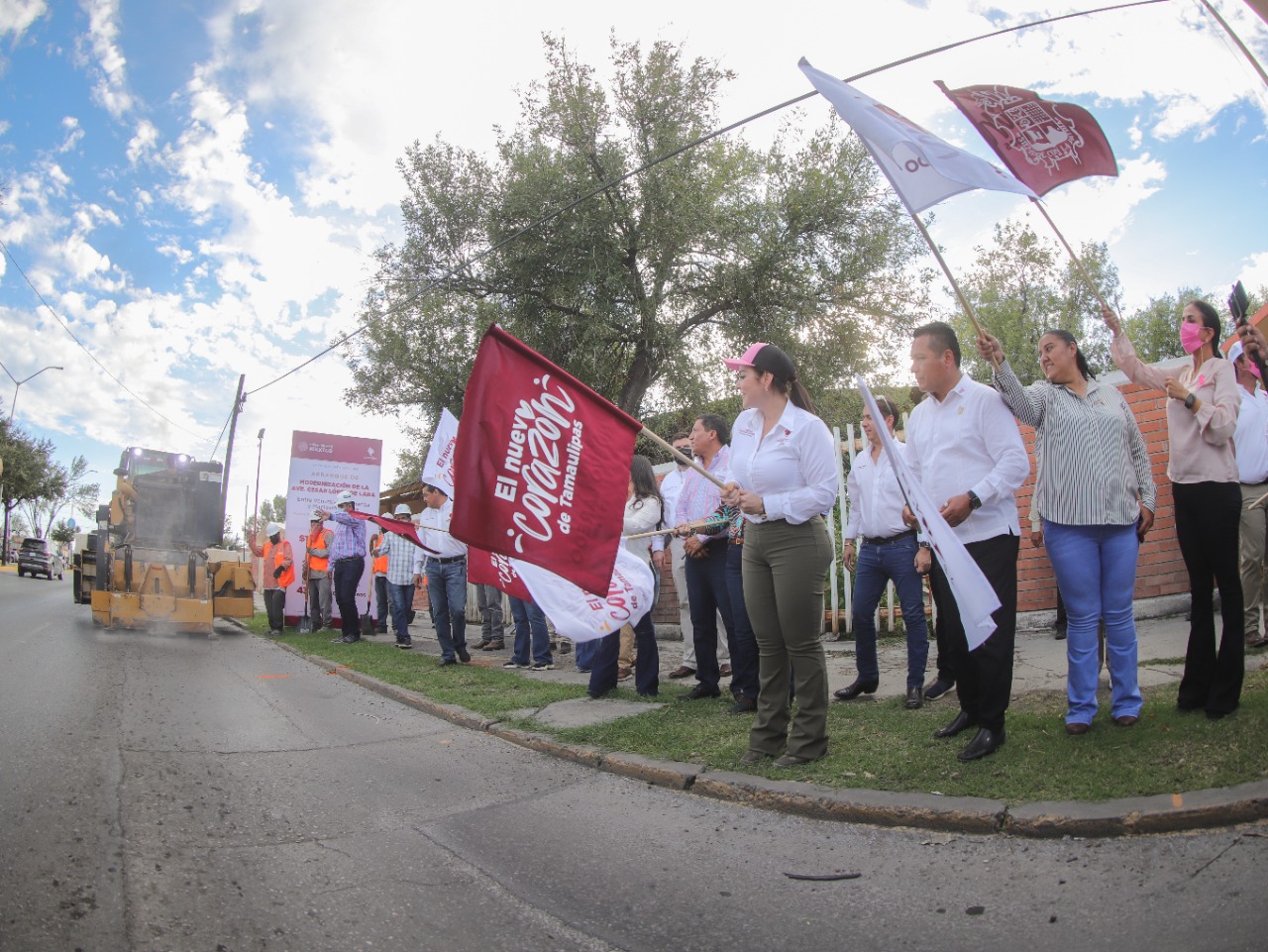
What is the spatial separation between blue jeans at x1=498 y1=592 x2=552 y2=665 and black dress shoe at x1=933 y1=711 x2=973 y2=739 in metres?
4.93

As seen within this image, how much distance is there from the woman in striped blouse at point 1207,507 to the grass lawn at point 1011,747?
215 mm

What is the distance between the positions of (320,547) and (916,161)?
11497 millimetres

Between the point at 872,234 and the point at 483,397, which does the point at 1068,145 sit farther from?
the point at 872,234

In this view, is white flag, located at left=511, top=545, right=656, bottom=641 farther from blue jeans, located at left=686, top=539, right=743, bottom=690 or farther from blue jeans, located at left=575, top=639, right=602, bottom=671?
blue jeans, located at left=575, top=639, right=602, bottom=671

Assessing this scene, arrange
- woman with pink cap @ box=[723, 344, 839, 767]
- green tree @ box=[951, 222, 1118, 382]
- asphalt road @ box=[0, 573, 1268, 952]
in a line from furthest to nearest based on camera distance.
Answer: green tree @ box=[951, 222, 1118, 382]
woman with pink cap @ box=[723, 344, 839, 767]
asphalt road @ box=[0, 573, 1268, 952]

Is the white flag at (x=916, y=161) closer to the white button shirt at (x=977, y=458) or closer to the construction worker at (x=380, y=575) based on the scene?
the white button shirt at (x=977, y=458)

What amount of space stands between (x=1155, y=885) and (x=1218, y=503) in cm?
224

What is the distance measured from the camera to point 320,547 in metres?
13.4

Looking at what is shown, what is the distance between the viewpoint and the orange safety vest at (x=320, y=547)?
13.2 m

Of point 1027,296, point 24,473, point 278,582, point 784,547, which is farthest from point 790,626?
point 24,473

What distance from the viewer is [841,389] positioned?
→ 1989cm

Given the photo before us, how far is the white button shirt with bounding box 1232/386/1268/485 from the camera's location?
5828 mm

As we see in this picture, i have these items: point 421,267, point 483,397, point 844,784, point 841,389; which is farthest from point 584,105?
point 844,784

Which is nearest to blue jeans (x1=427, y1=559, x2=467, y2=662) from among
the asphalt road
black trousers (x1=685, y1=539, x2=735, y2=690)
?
black trousers (x1=685, y1=539, x2=735, y2=690)
